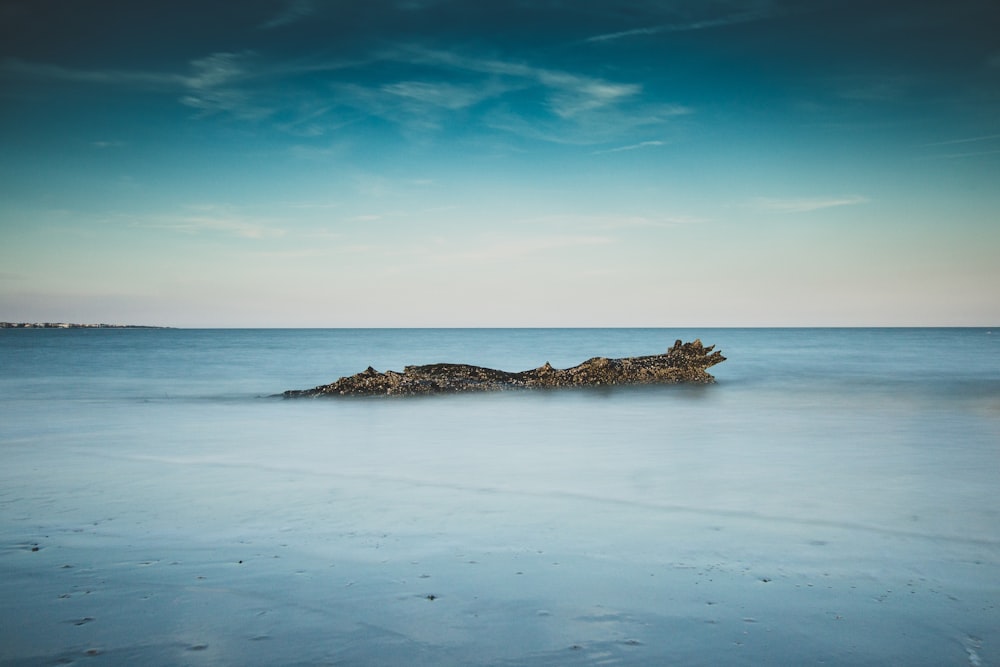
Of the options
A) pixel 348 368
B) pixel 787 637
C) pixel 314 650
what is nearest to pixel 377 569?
pixel 314 650

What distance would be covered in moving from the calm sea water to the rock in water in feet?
18.3

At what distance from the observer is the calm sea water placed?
4.04 m

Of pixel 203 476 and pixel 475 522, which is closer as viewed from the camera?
pixel 475 522

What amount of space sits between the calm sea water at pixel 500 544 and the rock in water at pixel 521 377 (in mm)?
5570

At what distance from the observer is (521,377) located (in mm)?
21297

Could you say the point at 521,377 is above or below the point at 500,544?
above

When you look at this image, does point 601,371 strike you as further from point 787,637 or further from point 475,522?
point 787,637

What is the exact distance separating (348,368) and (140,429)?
22.9 metres

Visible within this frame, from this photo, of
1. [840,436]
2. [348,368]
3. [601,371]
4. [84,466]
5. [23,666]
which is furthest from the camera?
[348,368]

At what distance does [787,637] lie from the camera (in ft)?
13.3

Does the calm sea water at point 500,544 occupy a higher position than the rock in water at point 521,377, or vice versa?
the rock in water at point 521,377

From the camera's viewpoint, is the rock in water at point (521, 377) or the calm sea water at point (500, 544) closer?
the calm sea water at point (500, 544)

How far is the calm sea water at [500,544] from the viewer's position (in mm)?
4043

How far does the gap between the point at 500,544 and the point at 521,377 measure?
15437 mm
